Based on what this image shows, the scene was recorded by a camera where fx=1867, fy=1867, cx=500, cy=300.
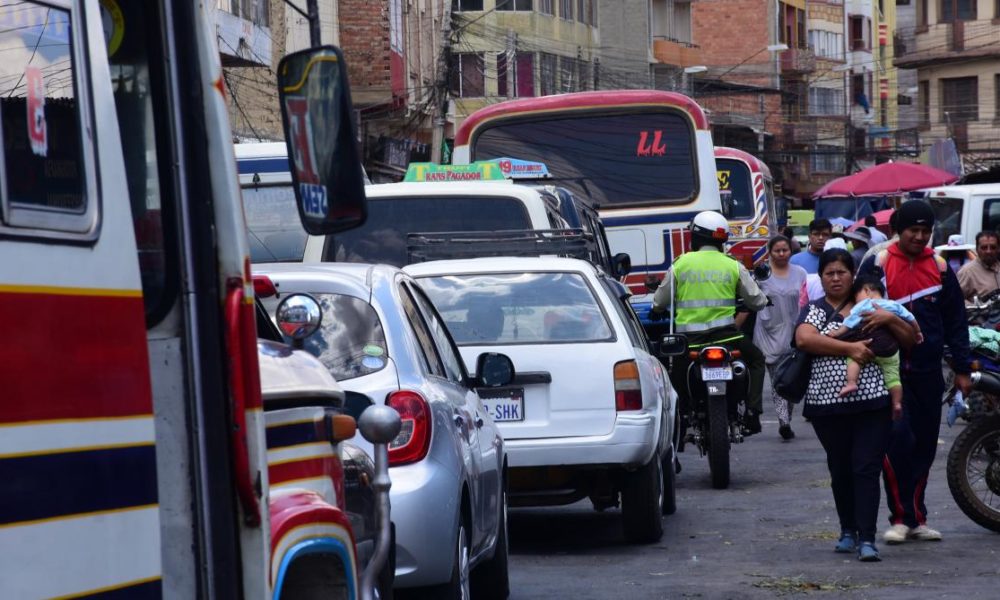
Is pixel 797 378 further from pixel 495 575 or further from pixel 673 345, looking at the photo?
pixel 673 345

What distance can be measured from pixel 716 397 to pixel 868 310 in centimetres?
344

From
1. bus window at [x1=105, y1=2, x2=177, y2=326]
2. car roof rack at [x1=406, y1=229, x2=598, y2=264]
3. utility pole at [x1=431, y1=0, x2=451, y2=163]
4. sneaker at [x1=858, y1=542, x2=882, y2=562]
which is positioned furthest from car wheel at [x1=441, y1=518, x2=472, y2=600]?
utility pole at [x1=431, y1=0, x2=451, y2=163]

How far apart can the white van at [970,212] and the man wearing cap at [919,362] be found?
15052mm

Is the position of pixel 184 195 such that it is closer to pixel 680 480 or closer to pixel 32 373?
pixel 32 373

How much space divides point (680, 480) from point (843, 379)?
4376mm

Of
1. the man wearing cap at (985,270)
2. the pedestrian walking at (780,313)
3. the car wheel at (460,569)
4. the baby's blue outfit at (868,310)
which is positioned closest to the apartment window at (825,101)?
the man wearing cap at (985,270)

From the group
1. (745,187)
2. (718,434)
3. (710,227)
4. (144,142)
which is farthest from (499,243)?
(745,187)

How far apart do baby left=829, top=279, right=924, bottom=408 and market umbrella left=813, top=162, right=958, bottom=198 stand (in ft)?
83.9

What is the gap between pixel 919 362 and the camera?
1047 centimetres

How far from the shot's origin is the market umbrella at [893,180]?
115ft

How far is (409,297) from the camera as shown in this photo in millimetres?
7766

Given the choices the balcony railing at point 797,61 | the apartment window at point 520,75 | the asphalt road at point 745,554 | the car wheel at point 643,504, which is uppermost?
the balcony railing at point 797,61

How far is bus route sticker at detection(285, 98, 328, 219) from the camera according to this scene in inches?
155

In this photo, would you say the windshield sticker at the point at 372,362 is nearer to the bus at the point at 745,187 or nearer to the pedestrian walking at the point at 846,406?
the pedestrian walking at the point at 846,406
